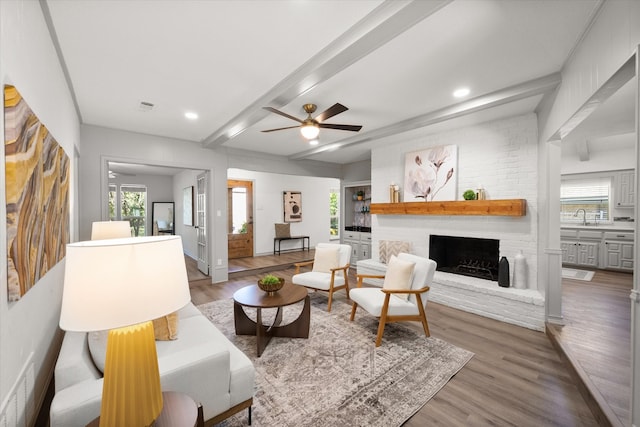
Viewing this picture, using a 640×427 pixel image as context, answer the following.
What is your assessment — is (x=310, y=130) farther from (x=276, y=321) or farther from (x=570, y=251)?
(x=570, y=251)

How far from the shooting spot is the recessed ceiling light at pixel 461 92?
288 centimetres

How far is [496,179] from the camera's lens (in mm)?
3781

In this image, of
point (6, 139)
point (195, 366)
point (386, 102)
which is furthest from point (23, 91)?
point (386, 102)

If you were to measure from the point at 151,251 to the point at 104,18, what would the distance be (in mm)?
1868

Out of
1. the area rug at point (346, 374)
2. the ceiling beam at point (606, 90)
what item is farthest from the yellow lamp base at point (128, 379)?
the ceiling beam at point (606, 90)

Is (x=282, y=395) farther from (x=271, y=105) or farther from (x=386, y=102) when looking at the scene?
(x=386, y=102)

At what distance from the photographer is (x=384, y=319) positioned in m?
2.74

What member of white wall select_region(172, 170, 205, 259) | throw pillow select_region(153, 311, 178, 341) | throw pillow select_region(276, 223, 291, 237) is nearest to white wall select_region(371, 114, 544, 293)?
throw pillow select_region(153, 311, 178, 341)

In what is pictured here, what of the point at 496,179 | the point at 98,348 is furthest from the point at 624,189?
the point at 98,348

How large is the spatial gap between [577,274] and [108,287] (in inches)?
285

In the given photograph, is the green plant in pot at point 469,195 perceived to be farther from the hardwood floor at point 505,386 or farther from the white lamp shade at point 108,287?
the white lamp shade at point 108,287

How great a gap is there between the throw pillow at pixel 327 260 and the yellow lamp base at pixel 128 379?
3.15 meters

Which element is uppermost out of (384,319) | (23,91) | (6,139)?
(23,91)

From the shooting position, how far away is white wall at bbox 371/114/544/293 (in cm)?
350
